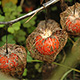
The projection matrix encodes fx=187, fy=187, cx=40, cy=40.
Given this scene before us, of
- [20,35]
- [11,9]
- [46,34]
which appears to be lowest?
[20,35]

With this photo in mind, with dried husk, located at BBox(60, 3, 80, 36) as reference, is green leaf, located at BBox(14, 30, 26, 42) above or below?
below

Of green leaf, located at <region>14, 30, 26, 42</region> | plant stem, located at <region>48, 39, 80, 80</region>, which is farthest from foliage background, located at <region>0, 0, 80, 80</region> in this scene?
plant stem, located at <region>48, 39, 80, 80</region>

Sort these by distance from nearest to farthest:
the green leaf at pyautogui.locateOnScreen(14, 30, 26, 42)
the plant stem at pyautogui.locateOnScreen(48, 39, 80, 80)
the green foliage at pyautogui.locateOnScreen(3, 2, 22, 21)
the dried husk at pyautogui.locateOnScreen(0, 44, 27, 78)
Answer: the plant stem at pyautogui.locateOnScreen(48, 39, 80, 80) < the dried husk at pyautogui.locateOnScreen(0, 44, 27, 78) < the green foliage at pyautogui.locateOnScreen(3, 2, 22, 21) < the green leaf at pyautogui.locateOnScreen(14, 30, 26, 42)

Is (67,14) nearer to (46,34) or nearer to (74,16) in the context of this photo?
(74,16)

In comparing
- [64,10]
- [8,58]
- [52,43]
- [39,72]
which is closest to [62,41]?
[52,43]

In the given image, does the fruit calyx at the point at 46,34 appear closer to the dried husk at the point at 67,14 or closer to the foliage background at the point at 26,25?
the dried husk at the point at 67,14

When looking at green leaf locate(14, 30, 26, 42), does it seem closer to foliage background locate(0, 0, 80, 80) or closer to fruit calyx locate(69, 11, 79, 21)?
foliage background locate(0, 0, 80, 80)

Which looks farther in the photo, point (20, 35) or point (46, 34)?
point (20, 35)

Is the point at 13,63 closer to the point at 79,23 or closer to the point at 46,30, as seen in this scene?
the point at 46,30

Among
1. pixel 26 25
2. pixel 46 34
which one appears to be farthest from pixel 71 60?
pixel 26 25

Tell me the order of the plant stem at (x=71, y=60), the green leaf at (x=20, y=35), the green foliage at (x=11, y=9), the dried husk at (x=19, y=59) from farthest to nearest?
1. the green leaf at (x=20, y=35)
2. the green foliage at (x=11, y=9)
3. the dried husk at (x=19, y=59)
4. the plant stem at (x=71, y=60)

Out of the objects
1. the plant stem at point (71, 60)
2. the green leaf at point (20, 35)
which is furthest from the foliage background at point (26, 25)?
the plant stem at point (71, 60)
